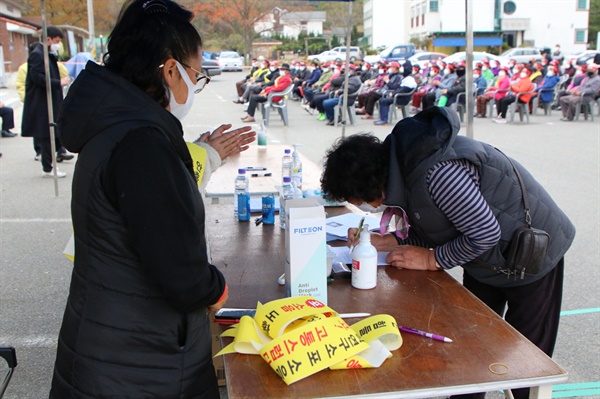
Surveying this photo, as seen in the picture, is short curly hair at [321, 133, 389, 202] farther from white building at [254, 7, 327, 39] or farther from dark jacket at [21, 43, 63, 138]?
white building at [254, 7, 327, 39]

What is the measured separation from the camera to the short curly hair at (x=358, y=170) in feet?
7.06

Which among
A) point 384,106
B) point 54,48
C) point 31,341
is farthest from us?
point 384,106

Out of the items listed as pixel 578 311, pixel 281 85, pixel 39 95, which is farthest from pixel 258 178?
pixel 281 85

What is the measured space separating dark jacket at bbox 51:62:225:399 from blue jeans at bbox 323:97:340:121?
13445 mm

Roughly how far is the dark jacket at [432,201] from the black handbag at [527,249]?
3 cm

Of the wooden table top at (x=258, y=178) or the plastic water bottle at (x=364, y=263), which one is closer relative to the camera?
the plastic water bottle at (x=364, y=263)

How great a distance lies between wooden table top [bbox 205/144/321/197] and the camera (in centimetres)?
420

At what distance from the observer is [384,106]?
49.5ft

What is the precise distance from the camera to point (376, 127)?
14562mm

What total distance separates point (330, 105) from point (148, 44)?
44.5ft

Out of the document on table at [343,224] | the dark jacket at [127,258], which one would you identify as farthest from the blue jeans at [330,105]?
the dark jacket at [127,258]

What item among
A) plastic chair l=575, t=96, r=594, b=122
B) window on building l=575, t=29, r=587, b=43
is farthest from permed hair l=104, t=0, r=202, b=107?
window on building l=575, t=29, r=587, b=43

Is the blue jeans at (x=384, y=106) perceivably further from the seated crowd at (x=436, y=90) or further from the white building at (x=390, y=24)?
the white building at (x=390, y=24)

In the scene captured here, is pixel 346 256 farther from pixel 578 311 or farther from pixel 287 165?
pixel 578 311
